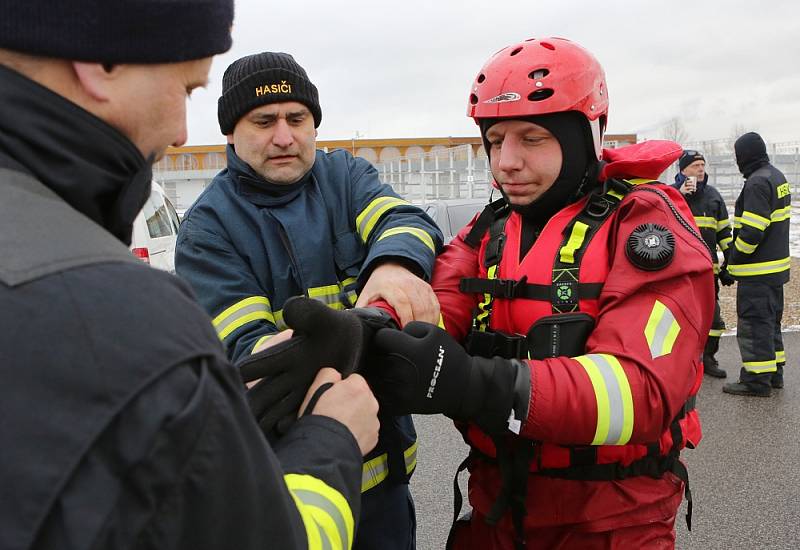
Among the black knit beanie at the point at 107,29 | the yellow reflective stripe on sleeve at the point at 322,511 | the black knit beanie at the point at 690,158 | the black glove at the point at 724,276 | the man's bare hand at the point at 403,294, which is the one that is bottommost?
the black glove at the point at 724,276

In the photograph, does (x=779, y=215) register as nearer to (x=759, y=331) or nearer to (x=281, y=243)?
(x=759, y=331)

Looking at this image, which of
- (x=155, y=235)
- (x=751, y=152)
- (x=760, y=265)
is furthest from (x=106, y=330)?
(x=155, y=235)

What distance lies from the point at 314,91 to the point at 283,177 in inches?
14.1

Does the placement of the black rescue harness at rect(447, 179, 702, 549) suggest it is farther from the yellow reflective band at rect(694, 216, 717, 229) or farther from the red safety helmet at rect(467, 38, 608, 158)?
the yellow reflective band at rect(694, 216, 717, 229)

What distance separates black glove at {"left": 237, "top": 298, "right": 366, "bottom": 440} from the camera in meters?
1.48

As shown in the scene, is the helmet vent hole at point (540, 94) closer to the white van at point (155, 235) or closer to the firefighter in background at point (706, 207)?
the firefighter in background at point (706, 207)

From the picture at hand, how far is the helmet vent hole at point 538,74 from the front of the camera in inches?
81.2

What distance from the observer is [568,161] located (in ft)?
6.86

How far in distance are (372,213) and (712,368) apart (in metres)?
5.40

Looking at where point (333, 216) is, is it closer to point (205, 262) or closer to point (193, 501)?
point (205, 262)

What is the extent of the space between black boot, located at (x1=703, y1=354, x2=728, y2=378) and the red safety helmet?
5.16 meters

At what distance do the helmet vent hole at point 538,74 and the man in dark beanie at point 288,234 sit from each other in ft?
2.00

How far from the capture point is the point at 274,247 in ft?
7.56

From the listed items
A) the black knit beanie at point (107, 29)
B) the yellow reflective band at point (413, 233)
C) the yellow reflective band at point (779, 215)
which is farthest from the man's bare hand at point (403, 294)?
the yellow reflective band at point (779, 215)
